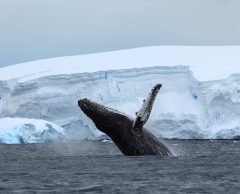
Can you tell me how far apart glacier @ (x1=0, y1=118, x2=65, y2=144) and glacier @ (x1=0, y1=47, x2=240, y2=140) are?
3.65 metres

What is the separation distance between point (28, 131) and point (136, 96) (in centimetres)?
1211

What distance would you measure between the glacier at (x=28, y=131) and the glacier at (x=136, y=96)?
3648 mm

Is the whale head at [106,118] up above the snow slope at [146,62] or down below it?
below

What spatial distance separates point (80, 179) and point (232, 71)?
4131 centimetres

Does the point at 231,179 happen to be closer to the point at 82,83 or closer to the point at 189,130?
the point at 189,130

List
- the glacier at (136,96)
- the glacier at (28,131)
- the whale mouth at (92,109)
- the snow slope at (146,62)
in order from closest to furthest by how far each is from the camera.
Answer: the whale mouth at (92,109) → the glacier at (28,131) → the glacier at (136,96) → the snow slope at (146,62)

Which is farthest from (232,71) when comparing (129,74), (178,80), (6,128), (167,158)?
(167,158)

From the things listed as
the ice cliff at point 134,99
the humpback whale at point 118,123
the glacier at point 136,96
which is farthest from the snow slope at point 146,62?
the humpback whale at point 118,123

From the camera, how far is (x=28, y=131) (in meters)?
47.7

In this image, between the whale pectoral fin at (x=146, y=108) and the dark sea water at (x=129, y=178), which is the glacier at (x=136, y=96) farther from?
the whale pectoral fin at (x=146, y=108)

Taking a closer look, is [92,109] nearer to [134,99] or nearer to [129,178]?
[129,178]

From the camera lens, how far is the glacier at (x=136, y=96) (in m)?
52.1

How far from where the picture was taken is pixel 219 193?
13.7m

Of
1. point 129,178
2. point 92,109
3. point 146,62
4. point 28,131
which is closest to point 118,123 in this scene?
point 92,109
